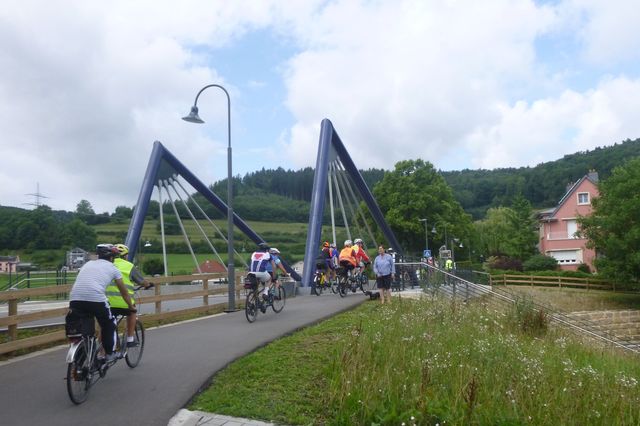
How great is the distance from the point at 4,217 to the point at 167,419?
3557 cm

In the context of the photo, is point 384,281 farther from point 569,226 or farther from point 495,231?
point 495,231

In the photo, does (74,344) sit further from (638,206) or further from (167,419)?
(638,206)

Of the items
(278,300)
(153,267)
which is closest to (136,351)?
(278,300)

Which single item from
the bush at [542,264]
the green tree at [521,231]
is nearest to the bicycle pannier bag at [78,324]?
the bush at [542,264]

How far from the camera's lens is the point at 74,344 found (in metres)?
5.79

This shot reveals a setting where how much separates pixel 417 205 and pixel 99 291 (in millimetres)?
51185

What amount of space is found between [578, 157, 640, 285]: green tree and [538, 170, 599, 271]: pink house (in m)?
20.1

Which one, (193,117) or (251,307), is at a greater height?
(193,117)

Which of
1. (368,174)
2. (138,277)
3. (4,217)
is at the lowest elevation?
(138,277)

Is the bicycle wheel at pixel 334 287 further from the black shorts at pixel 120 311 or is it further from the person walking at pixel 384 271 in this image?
the black shorts at pixel 120 311

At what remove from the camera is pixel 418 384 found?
5516 mm

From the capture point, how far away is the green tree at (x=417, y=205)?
55875mm

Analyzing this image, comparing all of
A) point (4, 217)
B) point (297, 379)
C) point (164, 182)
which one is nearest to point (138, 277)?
point (297, 379)

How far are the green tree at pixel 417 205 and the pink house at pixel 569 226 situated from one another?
910cm
